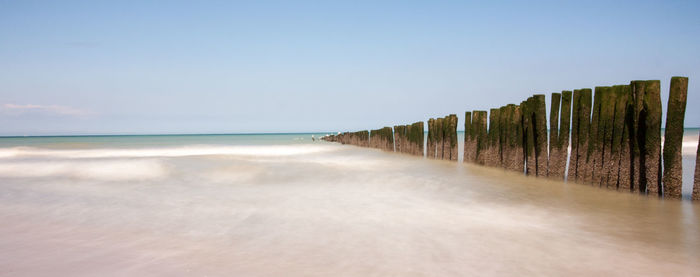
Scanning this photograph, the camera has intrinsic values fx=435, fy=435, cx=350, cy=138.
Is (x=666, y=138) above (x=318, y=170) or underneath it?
above

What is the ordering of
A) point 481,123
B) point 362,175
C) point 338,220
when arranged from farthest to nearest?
point 481,123
point 362,175
point 338,220

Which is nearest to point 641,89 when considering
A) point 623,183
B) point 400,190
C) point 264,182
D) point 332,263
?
point 623,183

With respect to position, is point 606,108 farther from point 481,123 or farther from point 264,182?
point 264,182

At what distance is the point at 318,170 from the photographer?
8383 mm

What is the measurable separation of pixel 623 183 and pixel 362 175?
3.89m

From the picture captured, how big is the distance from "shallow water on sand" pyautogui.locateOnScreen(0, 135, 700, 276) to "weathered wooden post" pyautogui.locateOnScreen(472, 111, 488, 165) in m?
2.66

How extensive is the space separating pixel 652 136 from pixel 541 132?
1961mm

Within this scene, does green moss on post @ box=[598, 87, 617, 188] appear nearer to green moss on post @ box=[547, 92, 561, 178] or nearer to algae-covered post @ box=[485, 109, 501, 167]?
green moss on post @ box=[547, 92, 561, 178]

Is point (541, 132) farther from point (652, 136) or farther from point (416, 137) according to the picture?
point (416, 137)

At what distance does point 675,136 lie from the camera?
470 cm

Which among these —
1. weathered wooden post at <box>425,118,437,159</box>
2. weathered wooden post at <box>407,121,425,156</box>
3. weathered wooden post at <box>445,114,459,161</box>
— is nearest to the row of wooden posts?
weathered wooden post at <box>445,114,459,161</box>

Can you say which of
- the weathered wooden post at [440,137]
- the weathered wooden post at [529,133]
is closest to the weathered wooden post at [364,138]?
the weathered wooden post at [440,137]

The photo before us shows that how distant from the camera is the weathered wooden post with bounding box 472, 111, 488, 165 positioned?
8883 millimetres

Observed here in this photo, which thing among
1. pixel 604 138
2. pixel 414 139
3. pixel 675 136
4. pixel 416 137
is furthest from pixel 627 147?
pixel 414 139
